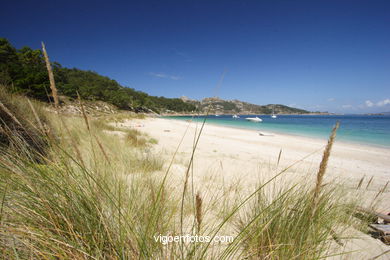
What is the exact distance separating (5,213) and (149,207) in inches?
36.1

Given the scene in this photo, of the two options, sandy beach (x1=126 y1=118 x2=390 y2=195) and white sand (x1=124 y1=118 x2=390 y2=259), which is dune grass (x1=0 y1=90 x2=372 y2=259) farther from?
sandy beach (x1=126 y1=118 x2=390 y2=195)

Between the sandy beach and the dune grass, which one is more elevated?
the dune grass

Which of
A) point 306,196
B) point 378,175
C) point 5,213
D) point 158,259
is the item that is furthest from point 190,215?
point 378,175

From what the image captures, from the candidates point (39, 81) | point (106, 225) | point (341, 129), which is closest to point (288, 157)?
point (106, 225)

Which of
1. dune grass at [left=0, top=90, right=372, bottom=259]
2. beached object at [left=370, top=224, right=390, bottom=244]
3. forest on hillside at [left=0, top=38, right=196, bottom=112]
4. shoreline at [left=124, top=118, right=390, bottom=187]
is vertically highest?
forest on hillside at [left=0, top=38, right=196, bottom=112]

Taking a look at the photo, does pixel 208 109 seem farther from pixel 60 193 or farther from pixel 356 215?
pixel 356 215

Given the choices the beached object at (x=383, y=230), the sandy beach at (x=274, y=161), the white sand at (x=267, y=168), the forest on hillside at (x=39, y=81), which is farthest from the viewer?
the sandy beach at (x=274, y=161)

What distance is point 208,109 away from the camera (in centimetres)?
97

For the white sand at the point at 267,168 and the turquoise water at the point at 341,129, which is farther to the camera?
the turquoise water at the point at 341,129

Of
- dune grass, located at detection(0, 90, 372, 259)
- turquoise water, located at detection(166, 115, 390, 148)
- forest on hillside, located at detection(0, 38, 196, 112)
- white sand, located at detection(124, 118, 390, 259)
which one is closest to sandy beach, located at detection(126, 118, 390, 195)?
white sand, located at detection(124, 118, 390, 259)

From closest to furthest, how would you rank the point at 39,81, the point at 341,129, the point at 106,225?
the point at 106,225
the point at 39,81
the point at 341,129

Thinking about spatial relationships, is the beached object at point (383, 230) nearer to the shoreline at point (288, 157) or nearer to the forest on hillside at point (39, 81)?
the shoreline at point (288, 157)

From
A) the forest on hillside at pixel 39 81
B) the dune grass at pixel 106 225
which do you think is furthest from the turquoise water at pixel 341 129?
the forest on hillside at pixel 39 81

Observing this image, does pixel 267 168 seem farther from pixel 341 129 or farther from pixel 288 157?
pixel 341 129
